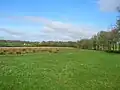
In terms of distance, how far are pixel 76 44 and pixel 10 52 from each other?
79.1m

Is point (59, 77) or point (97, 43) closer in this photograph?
point (59, 77)

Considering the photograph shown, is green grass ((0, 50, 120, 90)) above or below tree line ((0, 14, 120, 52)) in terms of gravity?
below

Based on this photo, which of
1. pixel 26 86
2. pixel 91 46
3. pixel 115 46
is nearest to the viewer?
pixel 26 86

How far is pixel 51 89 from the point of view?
53.2ft

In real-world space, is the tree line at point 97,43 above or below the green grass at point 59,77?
above

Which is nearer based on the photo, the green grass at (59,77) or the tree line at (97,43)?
the green grass at (59,77)

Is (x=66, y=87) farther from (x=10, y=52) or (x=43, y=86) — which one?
(x=10, y=52)

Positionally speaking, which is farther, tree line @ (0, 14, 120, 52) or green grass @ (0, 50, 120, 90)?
tree line @ (0, 14, 120, 52)

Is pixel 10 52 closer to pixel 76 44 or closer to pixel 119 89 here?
pixel 119 89

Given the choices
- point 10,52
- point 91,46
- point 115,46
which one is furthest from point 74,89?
point 91,46

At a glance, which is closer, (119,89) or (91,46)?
(119,89)

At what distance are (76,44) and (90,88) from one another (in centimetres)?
13335

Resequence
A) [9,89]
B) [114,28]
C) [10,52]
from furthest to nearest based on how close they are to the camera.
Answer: [114,28] → [10,52] → [9,89]

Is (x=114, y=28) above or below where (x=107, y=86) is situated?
above
